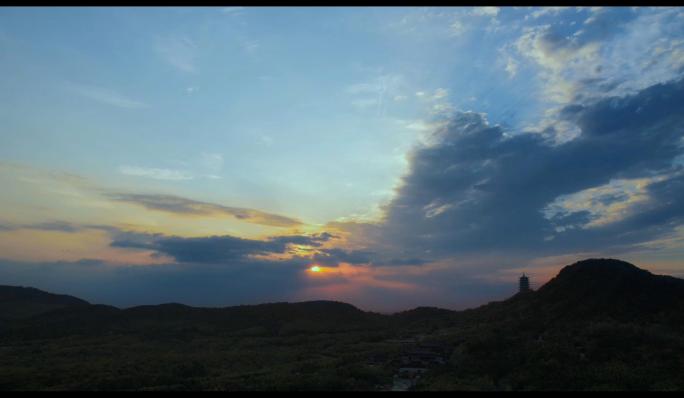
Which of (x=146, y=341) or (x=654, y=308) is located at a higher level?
(x=654, y=308)

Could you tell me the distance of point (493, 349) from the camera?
28438 mm

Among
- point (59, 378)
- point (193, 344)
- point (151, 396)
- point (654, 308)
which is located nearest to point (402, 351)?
point (654, 308)

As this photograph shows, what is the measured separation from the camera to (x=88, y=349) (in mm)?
42469

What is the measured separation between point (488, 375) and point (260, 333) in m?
42.4

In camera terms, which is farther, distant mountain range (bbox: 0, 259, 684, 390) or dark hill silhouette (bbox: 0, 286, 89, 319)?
dark hill silhouette (bbox: 0, 286, 89, 319)

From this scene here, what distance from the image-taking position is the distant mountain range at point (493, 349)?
23.2 metres

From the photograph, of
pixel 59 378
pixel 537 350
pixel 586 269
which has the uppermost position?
pixel 586 269

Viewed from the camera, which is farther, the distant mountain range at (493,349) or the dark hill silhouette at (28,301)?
the dark hill silhouette at (28,301)

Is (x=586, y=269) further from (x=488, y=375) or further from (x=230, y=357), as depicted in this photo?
(x=230, y=357)

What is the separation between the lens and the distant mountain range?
23219 mm

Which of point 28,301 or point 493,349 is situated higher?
point 28,301

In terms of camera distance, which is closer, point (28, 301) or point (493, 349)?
point (493, 349)
